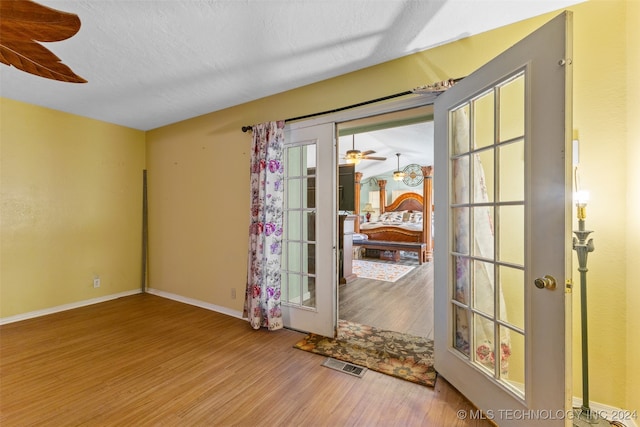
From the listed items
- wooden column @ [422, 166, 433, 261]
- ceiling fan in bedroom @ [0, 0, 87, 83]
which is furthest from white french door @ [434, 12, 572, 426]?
wooden column @ [422, 166, 433, 261]

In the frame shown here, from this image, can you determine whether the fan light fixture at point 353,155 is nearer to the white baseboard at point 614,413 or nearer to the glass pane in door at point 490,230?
the glass pane in door at point 490,230

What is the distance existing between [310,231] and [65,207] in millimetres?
3307

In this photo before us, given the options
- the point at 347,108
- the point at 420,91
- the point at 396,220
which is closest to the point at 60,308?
the point at 347,108

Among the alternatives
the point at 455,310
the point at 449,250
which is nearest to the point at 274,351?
the point at 455,310

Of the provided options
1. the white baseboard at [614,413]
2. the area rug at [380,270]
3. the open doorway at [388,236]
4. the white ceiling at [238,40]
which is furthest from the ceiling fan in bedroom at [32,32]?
the area rug at [380,270]

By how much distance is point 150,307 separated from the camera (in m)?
3.62

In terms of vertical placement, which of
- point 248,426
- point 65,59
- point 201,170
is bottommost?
point 248,426

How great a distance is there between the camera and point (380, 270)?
5.66 metres

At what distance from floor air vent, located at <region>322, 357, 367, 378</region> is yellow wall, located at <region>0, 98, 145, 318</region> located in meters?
3.58

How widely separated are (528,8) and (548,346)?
2.03 metres

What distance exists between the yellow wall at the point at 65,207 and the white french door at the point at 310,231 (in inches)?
112

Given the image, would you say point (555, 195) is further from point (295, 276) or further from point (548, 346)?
point (295, 276)

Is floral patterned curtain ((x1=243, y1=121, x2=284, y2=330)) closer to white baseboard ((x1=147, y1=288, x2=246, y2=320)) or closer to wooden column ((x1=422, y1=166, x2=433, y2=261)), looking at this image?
white baseboard ((x1=147, y1=288, x2=246, y2=320))

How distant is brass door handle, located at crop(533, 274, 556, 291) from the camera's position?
127 centimetres
